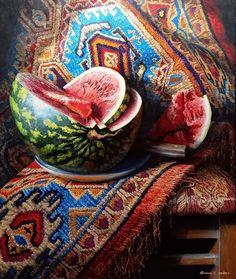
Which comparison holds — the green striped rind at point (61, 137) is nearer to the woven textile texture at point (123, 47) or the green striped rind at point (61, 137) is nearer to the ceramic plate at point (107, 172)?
the ceramic plate at point (107, 172)

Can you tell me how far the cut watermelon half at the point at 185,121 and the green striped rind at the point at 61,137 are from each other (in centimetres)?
18

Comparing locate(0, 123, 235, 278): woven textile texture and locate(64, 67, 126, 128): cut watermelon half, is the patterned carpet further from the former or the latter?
locate(64, 67, 126, 128): cut watermelon half

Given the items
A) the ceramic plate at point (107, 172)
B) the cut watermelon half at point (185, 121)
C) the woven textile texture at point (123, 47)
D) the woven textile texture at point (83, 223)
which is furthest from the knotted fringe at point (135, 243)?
the woven textile texture at point (123, 47)

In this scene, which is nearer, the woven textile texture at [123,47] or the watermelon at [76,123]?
the watermelon at [76,123]

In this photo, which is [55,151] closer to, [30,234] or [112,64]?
[30,234]

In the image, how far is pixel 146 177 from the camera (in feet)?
4.24

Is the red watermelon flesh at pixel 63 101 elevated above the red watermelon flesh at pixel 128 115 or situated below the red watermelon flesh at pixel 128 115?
above

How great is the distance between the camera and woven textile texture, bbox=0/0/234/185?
1.44 m

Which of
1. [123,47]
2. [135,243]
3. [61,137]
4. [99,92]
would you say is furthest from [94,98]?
[135,243]

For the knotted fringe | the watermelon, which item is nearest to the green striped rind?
the watermelon

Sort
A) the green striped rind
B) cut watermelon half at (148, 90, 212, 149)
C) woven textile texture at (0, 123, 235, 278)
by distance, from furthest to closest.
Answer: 1. cut watermelon half at (148, 90, 212, 149)
2. the green striped rind
3. woven textile texture at (0, 123, 235, 278)

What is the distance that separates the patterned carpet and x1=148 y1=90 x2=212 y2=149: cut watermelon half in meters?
0.06

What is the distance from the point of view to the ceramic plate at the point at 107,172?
1.28 meters

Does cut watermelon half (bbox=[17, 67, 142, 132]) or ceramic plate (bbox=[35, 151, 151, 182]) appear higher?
cut watermelon half (bbox=[17, 67, 142, 132])
